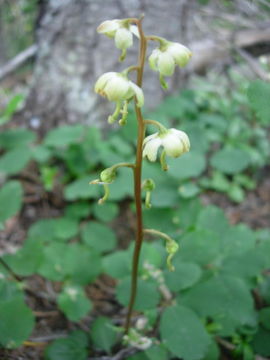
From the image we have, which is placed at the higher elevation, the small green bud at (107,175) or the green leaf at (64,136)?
the small green bud at (107,175)

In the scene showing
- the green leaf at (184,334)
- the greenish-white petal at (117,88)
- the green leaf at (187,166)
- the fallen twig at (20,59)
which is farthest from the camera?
the fallen twig at (20,59)

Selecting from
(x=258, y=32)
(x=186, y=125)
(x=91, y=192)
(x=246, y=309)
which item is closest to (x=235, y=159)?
(x=186, y=125)

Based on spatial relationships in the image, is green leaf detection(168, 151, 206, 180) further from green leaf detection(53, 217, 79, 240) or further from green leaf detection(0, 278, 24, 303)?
green leaf detection(0, 278, 24, 303)

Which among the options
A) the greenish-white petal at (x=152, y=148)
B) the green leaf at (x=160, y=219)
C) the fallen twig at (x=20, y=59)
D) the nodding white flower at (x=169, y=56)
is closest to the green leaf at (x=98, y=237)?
the green leaf at (x=160, y=219)

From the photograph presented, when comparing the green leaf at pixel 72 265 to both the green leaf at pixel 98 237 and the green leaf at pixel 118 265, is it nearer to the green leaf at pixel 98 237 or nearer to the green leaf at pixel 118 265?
the green leaf at pixel 118 265

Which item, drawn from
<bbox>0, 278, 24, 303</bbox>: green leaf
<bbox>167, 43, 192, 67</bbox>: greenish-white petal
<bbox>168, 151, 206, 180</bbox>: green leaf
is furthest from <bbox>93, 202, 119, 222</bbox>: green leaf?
<bbox>167, 43, 192, 67</bbox>: greenish-white petal

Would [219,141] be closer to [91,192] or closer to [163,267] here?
[91,192]

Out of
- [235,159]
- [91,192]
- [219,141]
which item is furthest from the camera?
[219,141]

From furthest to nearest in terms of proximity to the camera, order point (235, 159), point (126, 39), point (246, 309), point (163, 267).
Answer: point (235, 159), point (163, 267), point (246, 309), point (126, 39)
